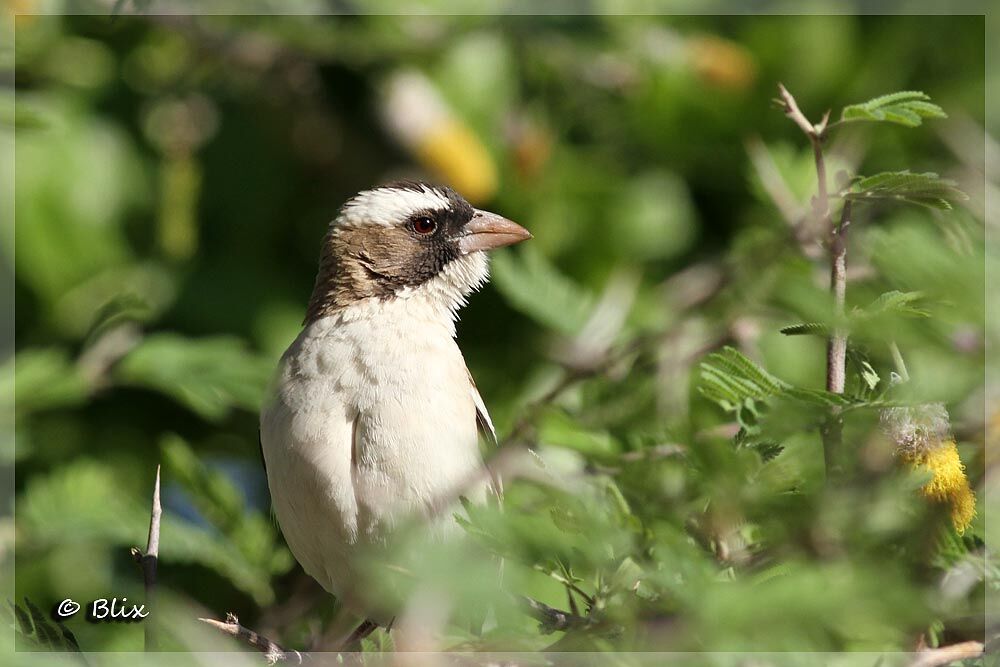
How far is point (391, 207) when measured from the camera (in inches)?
160

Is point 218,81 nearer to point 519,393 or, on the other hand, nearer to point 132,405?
point 132,405

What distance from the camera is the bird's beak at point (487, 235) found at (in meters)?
3.97

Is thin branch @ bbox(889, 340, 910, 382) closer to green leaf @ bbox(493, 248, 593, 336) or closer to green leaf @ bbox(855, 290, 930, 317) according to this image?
green leaf @ bbox(855, 290, 930, 317)

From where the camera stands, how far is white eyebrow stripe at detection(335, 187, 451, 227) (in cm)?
404

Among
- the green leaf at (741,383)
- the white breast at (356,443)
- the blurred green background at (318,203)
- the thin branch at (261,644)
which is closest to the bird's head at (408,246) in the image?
the blurred green background at (318,203)

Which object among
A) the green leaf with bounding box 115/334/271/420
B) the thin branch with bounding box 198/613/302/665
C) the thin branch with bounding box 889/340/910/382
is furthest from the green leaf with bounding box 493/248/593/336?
the thin branch with bounding box 889/340/910/382

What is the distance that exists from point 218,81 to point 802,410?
494 centimetres

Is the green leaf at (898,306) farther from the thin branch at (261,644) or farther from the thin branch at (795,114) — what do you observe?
the thin branch at (261,644)

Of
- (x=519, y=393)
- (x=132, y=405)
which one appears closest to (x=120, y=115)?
(x=132, y=405)

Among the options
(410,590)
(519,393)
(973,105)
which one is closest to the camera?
(410,590)

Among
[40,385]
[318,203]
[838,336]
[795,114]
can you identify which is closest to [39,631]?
[838,336]

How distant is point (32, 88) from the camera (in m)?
5.42

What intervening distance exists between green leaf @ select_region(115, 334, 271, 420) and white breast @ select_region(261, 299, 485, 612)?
0.42 metres

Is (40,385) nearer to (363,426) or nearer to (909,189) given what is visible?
(363,426)
